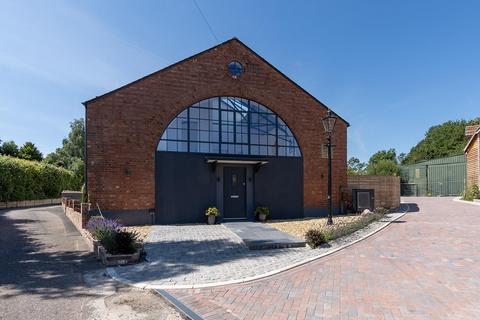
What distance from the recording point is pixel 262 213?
14.8m

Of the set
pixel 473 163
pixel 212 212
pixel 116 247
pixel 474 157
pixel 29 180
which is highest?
pixel 474 157

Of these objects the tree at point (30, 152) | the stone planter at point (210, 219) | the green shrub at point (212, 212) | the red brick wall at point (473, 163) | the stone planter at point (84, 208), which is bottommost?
the stone planter at point (210, 219)

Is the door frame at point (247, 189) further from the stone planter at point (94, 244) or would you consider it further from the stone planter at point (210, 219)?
the stone planter at point (94, 244)

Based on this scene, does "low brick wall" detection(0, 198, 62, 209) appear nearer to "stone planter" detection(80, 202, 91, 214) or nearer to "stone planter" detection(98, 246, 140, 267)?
"stone planter" detection(80, 202, 91, 214)

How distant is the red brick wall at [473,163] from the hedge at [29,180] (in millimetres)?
31681

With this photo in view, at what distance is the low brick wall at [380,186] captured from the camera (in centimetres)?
1741

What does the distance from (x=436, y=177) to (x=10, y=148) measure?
48046 millimetres

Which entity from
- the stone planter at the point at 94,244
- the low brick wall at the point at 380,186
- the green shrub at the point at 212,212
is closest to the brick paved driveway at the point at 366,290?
the stone planter at the point at 94,244

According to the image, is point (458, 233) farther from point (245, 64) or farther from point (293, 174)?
point (245, 64)

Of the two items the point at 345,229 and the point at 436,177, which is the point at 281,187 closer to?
the point at 345,229

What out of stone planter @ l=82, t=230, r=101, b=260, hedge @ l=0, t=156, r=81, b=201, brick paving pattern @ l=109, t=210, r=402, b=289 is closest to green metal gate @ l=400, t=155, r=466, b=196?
brick paving pattern @ l=109, t=210, r=402, b=289

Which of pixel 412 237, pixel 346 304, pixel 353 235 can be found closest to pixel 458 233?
pixel 412 237

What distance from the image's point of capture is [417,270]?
6.74 meters

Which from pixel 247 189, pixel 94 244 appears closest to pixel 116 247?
pixel 94 244
